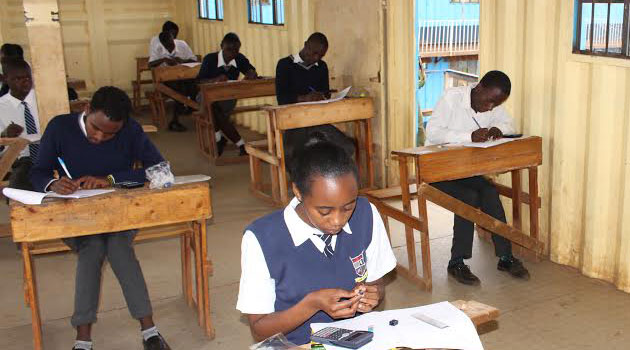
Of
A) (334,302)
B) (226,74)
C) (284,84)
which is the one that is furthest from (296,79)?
(334,302)

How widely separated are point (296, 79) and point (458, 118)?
2465 millimetres

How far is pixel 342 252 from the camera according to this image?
229 cm

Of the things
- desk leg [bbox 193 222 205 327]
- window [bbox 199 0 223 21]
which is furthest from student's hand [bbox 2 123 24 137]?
window [bbox 199 0 223 21]

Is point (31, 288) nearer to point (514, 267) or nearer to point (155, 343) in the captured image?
point (155, 343)

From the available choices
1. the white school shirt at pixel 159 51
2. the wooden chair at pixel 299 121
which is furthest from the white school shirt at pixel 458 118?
the white school shirt at pixel 159 51

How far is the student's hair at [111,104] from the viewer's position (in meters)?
3.68

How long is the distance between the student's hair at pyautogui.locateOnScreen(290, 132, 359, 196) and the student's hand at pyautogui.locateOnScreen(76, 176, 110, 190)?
1.81 meters

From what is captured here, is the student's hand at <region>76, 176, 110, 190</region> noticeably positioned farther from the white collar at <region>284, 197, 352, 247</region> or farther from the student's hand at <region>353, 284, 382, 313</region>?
the student's hand at <region>353, 284, 382, 313</region>

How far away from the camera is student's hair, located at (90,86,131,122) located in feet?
12.1

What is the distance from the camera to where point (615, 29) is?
4.18 meters

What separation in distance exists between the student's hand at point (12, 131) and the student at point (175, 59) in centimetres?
500

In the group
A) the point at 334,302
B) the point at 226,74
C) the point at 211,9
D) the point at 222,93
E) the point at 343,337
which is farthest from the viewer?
the point at 211,9

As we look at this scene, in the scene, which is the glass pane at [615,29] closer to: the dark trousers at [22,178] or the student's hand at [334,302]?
the student's hand at [334,302]

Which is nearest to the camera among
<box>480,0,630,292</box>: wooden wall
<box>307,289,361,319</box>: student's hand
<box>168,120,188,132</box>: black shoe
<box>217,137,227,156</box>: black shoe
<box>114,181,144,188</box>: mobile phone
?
<box>307,289,361,319</box>: student's hand
